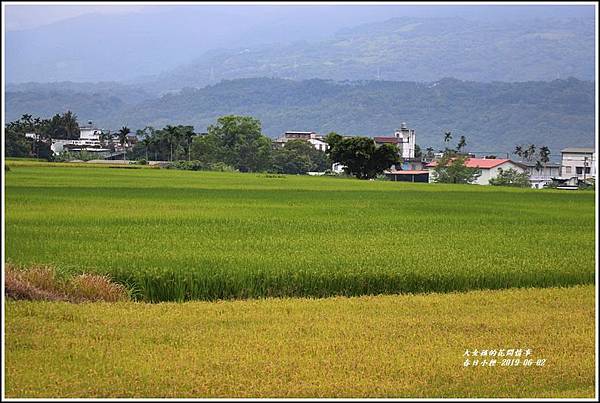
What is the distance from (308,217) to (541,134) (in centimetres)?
16722

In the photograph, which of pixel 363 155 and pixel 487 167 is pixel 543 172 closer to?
pixel 487 167

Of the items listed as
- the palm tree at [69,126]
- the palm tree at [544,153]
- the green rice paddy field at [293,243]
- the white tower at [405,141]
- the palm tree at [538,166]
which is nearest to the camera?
the green rice paddy field at [293,243]

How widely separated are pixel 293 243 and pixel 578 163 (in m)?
83.0

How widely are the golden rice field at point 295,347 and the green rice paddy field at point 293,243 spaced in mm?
1526

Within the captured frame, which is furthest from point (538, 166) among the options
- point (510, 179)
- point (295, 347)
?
point (295, 347)

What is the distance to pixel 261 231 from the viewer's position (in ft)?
66.2

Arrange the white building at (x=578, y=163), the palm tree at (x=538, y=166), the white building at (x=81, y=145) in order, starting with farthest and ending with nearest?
the palm tree at (x=538, y=166), the white building at (x=578, y=163), the white building at (x=81, y=145)

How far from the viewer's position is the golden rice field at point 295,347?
7.14m

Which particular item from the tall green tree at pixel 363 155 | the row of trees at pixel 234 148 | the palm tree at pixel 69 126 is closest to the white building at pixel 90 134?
the palm tree at pixel 69 126

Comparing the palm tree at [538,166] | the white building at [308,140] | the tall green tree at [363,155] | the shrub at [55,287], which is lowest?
the palm tree at [538,166]

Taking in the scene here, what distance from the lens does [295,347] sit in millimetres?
8477

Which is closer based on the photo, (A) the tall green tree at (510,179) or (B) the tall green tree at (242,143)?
(A) the tall green tree at (510,179)

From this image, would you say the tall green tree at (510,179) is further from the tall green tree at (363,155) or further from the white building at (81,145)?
the white building at (81,145)

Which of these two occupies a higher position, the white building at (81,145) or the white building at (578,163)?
the white building at (81,145)
